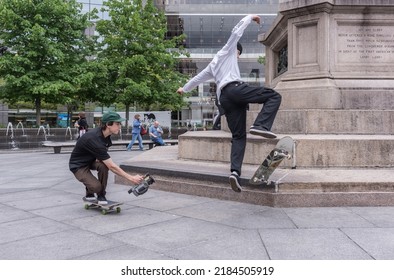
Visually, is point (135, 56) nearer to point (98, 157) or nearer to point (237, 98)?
point (98, 157)

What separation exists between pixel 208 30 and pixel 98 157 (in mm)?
55757

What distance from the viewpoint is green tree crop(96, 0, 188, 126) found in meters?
31.5

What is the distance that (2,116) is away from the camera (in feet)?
157

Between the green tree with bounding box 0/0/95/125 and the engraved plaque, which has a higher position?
the green tree with bounding box 0/0/95/125

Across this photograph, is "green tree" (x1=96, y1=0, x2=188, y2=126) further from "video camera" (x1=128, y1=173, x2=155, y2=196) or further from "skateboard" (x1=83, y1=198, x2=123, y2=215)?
"video camera" (x1=128, y1=173, x2=155, y2=196)

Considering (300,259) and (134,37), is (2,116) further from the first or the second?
(300,259)

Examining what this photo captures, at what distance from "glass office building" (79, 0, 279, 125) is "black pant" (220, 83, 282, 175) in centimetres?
4576

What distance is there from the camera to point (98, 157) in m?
5.05

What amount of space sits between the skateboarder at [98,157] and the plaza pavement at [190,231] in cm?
38

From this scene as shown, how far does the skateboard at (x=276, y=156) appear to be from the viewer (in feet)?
15.9

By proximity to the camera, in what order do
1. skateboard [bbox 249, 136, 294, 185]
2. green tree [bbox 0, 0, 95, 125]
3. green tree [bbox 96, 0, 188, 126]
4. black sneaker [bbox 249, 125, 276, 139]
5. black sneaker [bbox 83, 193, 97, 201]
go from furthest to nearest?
green tree [bbox 96, 0, 188, 126]
green tree [bbox 0, 0, 95, 125]
black sneaker [bbox 83, 193, 97, 201]
skateboard [bbox 249, 136, 294, 185]
black sneaker [bbox 249, 125, 276, 139]

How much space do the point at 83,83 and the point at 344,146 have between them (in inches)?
1050

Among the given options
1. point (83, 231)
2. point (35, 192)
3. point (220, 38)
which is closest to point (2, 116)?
point (220, 38)

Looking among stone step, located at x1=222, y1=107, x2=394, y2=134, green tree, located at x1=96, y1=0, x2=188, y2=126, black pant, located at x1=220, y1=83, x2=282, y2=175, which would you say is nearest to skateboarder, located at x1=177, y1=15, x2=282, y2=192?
black pant, located at x1=220, y1=83, x2=282, y2=175
